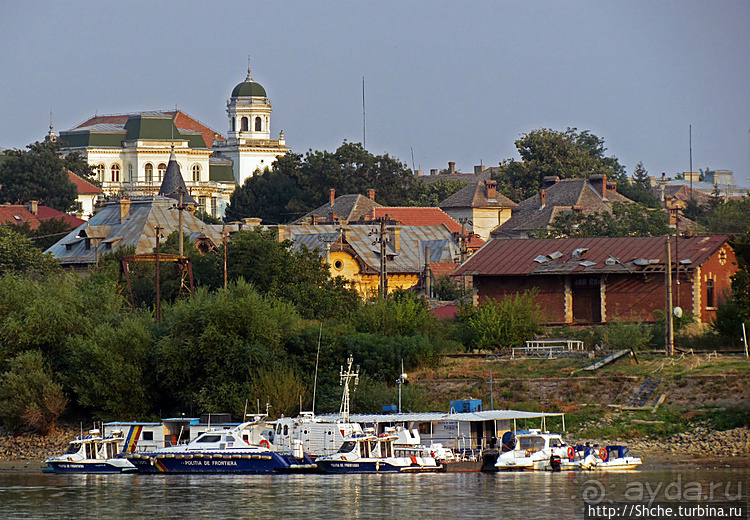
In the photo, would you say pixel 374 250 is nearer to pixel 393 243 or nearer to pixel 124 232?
pixel 393 243

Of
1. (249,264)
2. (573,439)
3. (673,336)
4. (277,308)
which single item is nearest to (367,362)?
(277,308)

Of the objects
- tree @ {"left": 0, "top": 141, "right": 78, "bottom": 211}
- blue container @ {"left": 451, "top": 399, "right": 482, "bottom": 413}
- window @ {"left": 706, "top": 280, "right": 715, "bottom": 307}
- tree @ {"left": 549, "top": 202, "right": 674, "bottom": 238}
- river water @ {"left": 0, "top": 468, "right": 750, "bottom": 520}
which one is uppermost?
tree @ {"left": 0, "top": 141, "right": 78, "bottom": 211}

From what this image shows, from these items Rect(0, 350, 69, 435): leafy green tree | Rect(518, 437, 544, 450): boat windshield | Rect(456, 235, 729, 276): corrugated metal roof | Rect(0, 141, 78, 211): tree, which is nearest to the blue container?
Rect(518, 437, 544, 450): boat windshield

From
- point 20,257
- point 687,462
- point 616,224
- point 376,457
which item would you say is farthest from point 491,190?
point 687,462

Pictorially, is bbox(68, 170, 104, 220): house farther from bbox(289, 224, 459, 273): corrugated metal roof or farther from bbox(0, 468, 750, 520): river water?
bbox(0, 468, 750, 520): river water

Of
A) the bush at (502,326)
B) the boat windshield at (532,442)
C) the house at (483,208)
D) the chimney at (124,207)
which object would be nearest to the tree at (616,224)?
the house at (483,208)

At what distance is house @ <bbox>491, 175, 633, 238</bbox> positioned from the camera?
422ft

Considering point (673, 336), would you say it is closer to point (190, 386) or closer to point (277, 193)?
point (190, 386)

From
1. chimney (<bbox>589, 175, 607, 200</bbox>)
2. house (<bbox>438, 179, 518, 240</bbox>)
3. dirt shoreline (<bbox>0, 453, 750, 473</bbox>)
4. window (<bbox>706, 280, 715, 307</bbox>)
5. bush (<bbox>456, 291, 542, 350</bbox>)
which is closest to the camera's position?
dirt shoreline (<bbox>0, 453, 750, 473</bbox>)

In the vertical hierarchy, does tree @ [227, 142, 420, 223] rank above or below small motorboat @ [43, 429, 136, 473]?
above

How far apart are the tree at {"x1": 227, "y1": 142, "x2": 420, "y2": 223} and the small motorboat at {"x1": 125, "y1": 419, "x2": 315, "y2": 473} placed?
10139cm

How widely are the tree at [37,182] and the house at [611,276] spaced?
98124 millimetres

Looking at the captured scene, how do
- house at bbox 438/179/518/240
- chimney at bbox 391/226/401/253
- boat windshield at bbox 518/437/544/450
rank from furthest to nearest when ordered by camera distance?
house at bbox 438/179/518/240
chimney at bbox 391/226/401/253
boat windshield at bbox 518/437/544/450

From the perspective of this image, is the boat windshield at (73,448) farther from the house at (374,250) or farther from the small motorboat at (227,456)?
the house at (374,250)
